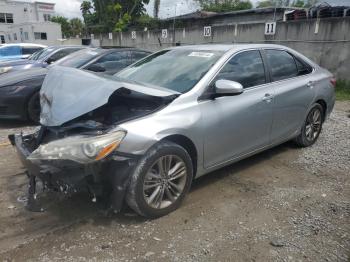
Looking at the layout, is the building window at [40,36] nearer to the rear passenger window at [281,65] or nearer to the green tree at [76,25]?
the green tree at [76,25]

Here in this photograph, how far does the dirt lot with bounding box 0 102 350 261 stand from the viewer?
9.22 ft

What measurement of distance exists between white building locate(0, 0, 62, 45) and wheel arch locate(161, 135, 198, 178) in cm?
4184

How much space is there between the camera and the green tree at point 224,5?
35.4 m

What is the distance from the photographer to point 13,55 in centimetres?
1549

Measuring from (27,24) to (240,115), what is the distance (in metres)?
48.4

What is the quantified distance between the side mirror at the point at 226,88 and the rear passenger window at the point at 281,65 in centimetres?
113

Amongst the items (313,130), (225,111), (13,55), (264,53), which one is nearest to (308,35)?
(313,130)

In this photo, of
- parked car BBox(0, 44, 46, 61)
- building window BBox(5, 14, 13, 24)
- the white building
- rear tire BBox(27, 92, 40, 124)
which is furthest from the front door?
building window BBox(5, 14, 13, 24)

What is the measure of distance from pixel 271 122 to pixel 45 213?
278 cm

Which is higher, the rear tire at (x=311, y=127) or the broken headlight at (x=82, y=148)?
the broken headlight at (x=82, y=148)

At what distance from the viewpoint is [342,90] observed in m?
10.6

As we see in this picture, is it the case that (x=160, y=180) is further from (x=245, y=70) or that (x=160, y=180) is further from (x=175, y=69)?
(x=245, y=70)

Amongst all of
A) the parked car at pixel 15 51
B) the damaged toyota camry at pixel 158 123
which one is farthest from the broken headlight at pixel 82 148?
the parked car at pixel 15 51

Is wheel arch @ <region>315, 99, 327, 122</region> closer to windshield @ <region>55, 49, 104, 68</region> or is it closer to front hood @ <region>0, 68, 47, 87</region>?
windshield @ <region>55, 49, 104, 68</region>
